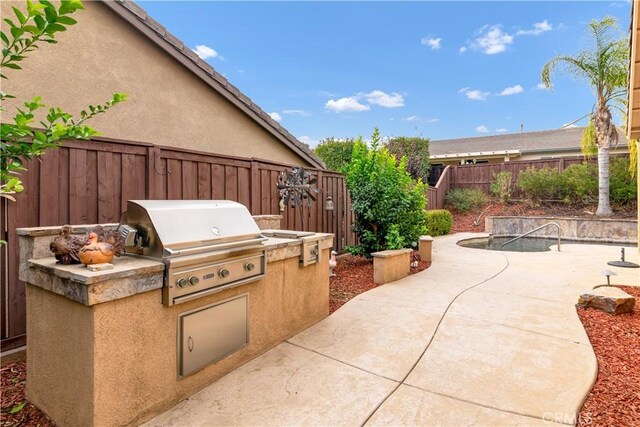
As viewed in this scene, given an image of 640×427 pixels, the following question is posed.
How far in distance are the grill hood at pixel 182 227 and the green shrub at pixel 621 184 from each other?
630 inches

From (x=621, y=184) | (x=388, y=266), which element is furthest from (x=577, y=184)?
(x=388, y=266)

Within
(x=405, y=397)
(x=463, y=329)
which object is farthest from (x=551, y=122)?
(x=405, y=397)

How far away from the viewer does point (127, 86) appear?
5031 mm

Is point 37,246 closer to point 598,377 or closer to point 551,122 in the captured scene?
point 598,377

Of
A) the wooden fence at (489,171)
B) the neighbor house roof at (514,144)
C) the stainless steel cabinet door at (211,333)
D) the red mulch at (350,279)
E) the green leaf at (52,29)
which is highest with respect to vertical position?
the neighbor house roof at (514,144)

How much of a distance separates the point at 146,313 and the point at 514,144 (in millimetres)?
23122

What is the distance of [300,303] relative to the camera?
3.65m

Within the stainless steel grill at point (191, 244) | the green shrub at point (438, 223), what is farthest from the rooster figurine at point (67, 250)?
the green shrub at point (438, 223)

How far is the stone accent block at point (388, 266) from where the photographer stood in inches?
221

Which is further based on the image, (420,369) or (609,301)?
(609,301)

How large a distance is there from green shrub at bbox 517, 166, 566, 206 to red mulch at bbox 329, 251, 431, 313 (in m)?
10.5

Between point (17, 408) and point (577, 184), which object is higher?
point (577, 184)

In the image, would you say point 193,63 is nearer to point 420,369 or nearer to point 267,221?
point 267,221

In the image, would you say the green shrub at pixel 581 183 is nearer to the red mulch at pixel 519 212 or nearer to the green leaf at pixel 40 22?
the red mulch at pixel 519 212
